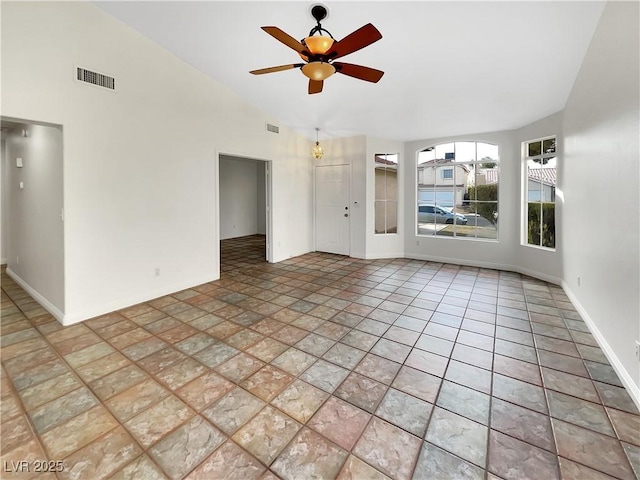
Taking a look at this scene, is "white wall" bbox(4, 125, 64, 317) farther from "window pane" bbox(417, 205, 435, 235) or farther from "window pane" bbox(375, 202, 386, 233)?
"window pane" bbox(417, 205, 435, 235)

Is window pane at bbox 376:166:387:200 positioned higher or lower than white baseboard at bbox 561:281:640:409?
higher

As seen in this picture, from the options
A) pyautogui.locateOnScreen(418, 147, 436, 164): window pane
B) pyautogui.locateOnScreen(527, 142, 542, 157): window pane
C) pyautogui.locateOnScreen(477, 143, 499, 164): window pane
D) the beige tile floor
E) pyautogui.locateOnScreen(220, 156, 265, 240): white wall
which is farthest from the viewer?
pyautogui.locateOnScreen(220, 156, 265, 240): white wall

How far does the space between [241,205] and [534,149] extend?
26.2ft

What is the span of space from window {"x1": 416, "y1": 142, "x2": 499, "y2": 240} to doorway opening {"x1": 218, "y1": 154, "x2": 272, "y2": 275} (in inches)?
162

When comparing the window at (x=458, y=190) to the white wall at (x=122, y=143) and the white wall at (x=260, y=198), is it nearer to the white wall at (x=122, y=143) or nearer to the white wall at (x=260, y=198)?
the white wall at (x=122, y=143)

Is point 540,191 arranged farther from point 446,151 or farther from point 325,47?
point 325,47

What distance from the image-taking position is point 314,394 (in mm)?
2035

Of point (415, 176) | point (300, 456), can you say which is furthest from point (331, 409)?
point (415, 176)

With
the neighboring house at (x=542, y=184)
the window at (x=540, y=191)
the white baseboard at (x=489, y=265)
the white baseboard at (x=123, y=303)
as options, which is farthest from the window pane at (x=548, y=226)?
the white baseboard at (x=123, y=303)

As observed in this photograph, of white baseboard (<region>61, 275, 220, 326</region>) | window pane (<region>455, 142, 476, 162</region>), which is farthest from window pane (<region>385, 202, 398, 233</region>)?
white baseboard (<region>61, 275, 220, 326</region>)

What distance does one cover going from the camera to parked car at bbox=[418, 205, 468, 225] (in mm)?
6098

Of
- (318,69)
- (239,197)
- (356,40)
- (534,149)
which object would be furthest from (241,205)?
(356,40)

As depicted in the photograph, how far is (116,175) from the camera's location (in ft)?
11.3

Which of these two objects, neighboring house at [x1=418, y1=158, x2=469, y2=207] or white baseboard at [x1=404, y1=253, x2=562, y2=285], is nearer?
white baseboard at [x1=404, y1=253, x2=562, y2=285]
